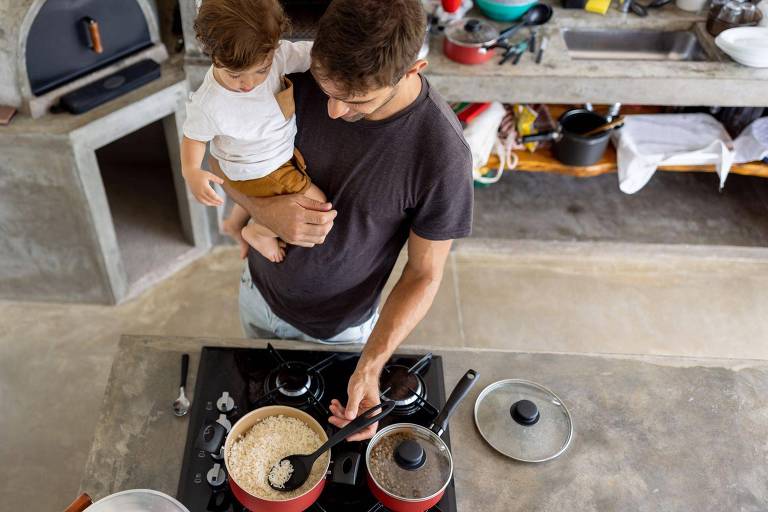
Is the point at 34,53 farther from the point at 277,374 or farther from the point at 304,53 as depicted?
the point at 277,374

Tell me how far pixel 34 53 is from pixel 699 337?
310 cm

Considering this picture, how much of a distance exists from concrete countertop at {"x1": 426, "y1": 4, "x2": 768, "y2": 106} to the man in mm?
1356

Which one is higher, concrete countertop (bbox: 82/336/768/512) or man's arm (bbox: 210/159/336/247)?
man's arm (bbox: 210/159/336/247)

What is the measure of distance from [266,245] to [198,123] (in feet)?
1.23

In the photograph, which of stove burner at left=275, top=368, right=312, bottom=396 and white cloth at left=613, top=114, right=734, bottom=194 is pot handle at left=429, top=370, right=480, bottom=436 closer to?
stove burner at left=275, top=368, right=312, bottom=396

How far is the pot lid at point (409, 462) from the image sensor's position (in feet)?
4.56

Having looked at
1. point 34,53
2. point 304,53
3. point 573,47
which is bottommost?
point 573,47

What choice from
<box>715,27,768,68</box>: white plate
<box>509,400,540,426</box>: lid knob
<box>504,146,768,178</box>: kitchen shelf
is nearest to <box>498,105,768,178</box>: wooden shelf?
<box>504,146,768,178</box>: kitchen shelf

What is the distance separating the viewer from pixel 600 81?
2910mm

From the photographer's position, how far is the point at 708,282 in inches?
140

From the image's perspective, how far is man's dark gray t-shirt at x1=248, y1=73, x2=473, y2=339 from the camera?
1.47 meters

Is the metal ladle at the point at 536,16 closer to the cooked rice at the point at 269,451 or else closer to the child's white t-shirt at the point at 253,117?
the child's white t-shirt at the point at 253,117

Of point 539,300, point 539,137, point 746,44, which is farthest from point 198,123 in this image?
point 746,44

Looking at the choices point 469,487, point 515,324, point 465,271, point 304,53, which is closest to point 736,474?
point 469,487
